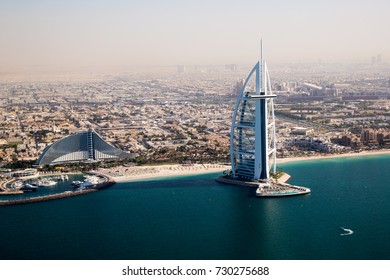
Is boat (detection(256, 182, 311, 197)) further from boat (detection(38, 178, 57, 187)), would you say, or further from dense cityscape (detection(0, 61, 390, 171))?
boat (detection(38, 178, 57, 187))

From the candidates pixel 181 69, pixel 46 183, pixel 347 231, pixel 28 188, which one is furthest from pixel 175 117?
pixel 181 69

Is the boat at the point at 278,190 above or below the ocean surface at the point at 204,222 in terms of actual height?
above

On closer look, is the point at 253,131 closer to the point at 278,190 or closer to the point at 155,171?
the point at 278,190

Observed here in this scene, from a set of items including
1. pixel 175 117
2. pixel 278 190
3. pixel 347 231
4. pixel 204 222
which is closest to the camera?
pixel 347 231

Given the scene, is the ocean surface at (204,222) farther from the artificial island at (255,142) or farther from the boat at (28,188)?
the boat at (28,188)

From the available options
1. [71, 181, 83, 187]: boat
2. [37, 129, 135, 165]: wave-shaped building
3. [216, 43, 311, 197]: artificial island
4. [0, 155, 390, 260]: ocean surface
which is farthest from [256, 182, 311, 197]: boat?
[37, 129, 135, 165]: wave-shaped building

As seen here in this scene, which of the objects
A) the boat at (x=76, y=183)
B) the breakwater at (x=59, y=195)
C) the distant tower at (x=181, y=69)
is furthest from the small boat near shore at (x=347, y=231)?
the distant tower at (x=181, y=69)
